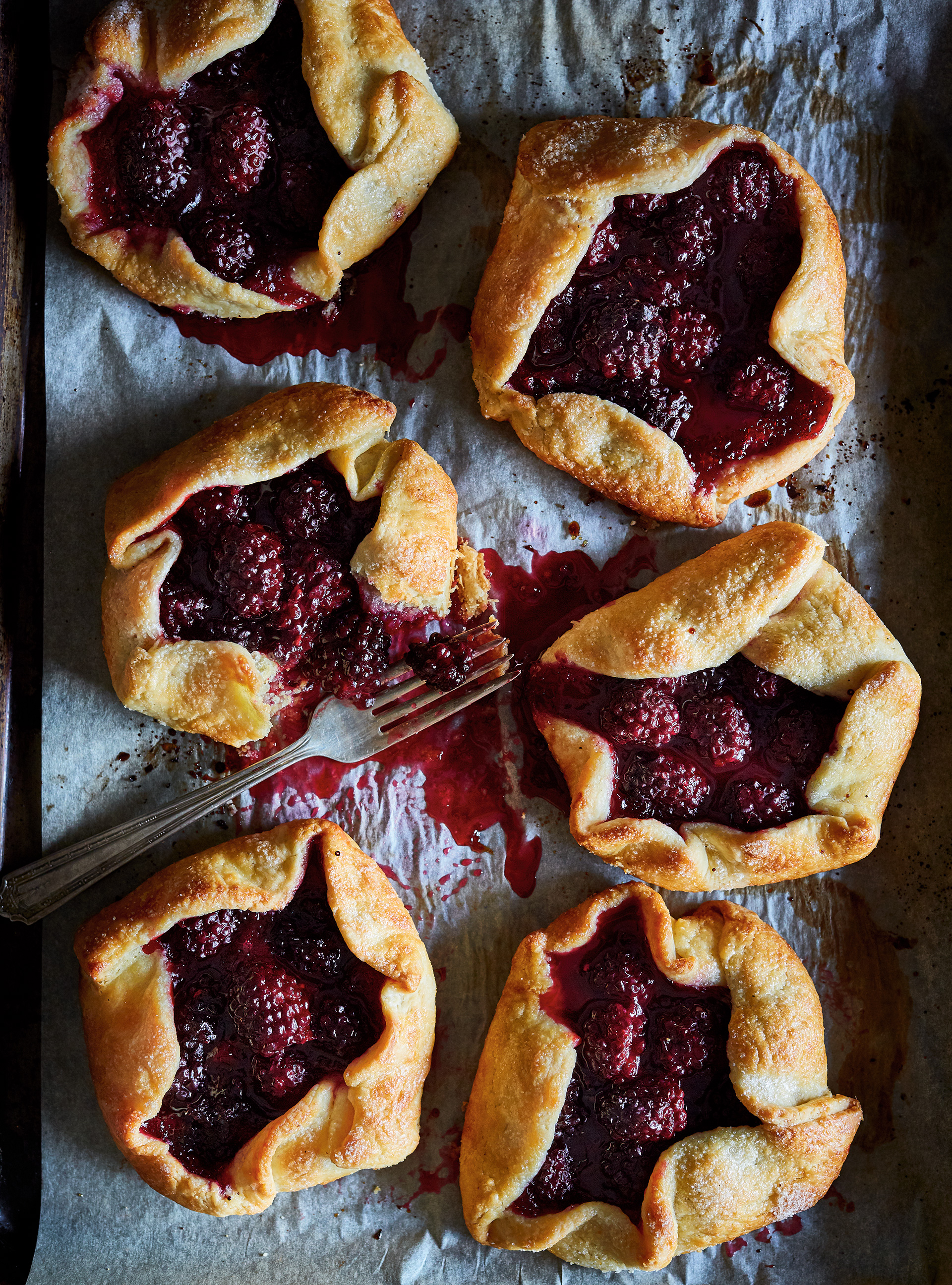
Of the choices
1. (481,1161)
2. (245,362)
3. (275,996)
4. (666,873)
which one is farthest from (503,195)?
(481,1161)

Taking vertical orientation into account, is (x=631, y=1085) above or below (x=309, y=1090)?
below

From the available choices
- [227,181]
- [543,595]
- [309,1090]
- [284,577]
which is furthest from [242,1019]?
[227,181]

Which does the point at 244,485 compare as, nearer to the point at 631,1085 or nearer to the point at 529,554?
the point at 529,554

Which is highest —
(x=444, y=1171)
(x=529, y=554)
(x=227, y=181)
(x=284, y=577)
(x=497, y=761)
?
(x=227, y=181)

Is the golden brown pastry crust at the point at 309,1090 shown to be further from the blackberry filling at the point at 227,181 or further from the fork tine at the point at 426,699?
the blackberry filling at the point at 227,181

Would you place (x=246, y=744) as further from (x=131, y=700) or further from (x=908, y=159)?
(x=908, y=159)

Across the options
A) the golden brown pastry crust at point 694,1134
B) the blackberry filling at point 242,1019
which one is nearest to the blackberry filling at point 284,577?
the blackberry filling at point 242,1019
